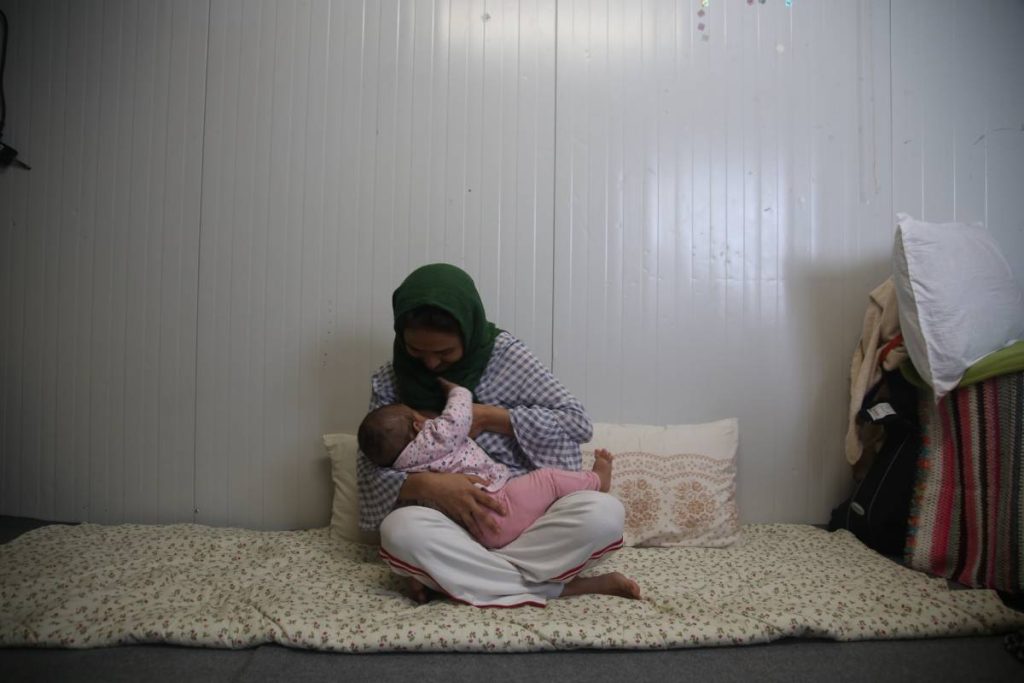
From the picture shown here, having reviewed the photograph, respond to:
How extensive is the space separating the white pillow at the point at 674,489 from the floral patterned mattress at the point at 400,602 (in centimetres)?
5

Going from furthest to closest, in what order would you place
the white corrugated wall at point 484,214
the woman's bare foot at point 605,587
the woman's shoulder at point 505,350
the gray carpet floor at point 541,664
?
1. the white corrugated wall at point 484,214
2. the woman's shoulder at point 505,350
3. the woman's bare foot at point 605,587
4. the gray carpet floor at point 541,664

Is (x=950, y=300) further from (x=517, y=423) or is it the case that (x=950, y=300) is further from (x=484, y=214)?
(x=484, y=214)

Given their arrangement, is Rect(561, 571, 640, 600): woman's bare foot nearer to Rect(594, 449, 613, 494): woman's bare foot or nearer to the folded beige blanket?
Rect(594, 449, 613, 494): woman's bare foot

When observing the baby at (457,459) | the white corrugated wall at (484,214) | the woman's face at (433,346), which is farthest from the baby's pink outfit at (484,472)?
the white corrugated wall at (484,214)

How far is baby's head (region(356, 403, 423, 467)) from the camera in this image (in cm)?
129

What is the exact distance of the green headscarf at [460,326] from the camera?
4.44 feet

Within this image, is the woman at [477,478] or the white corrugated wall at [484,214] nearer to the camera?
A: the woman at [477,478]

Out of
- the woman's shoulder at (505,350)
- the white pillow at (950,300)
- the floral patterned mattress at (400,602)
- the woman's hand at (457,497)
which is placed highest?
the white pillow at (950,300)

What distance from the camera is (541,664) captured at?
105cm

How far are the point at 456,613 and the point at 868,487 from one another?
4.64ft

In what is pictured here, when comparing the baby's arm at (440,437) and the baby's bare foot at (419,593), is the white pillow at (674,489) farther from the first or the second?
the baby's bare foot at (419,593)

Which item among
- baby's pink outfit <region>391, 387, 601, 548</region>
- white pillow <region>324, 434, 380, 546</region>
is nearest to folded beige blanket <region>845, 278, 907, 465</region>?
baby's pink outfit <region>391, 387, 601, 548</region>

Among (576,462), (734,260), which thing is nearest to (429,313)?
(576,462)

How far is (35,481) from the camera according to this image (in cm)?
192
